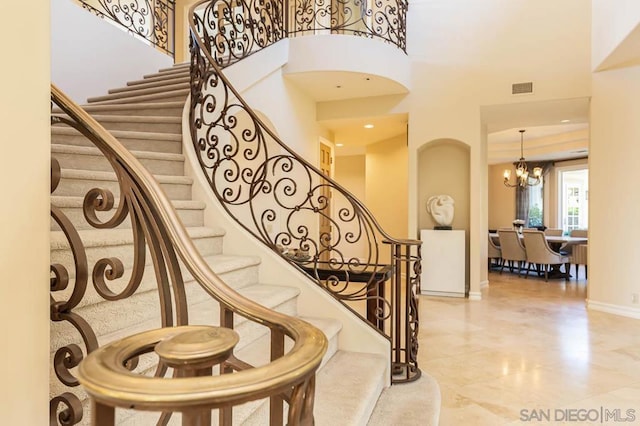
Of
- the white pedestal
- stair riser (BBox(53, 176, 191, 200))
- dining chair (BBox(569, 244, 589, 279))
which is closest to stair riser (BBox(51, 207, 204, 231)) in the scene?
stair riser (BBox(53, 176, 191, 200))

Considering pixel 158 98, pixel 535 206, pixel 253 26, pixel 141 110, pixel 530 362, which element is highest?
pixel 253 26

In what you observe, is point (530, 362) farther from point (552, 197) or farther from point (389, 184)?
point (552, 197)

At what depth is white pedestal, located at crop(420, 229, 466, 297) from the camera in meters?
5.73

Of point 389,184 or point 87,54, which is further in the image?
point 389,184

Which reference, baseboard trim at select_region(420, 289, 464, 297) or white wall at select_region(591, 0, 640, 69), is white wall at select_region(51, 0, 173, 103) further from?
white wall at select_region(591, 0, 640, 69)

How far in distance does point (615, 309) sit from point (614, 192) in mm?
1511

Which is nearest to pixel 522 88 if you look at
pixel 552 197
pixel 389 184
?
pixel 389 184

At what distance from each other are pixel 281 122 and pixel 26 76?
4.29 meters

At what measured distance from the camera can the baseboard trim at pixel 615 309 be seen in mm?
4652

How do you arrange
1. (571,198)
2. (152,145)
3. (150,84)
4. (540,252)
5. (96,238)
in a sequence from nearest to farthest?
(96,238) → (152,145) → (150,84) → (540,252) → (571,198)

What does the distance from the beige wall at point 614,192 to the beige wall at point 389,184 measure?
3.28m

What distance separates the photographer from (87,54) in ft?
13.9

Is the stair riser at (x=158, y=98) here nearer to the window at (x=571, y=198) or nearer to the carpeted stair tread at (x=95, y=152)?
the carpeted stair tread at (x=95, y=152)

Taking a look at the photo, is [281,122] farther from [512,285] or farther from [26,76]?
[512,285]
